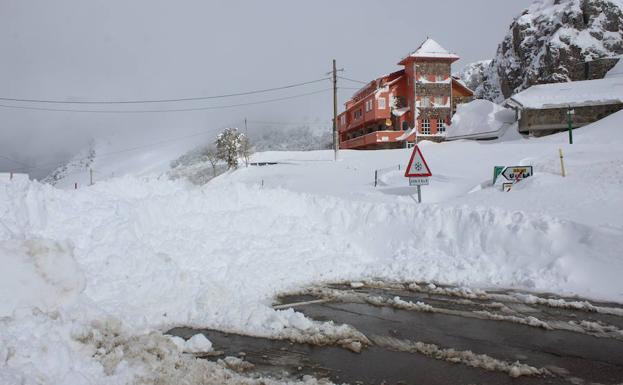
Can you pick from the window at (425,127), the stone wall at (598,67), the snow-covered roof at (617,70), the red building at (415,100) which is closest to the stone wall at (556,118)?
the red building at (415,100)

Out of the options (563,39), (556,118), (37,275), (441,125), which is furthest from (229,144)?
(37,275)

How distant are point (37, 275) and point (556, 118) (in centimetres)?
4552

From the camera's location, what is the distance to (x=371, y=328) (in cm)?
667

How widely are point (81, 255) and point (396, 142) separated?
146ft

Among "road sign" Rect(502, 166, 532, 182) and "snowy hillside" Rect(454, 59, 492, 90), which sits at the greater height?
"snowy hillside" Rect(454, 59, 492, 90)

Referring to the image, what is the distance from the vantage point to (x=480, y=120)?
47344 millimetres

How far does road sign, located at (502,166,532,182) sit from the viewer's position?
1472 cm

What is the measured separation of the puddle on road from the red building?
138ft

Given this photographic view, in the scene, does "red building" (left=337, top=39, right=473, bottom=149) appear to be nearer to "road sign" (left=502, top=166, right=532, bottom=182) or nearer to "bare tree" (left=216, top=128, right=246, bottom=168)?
"bare tree" (left=216, top=128, right=246, bottom=168)

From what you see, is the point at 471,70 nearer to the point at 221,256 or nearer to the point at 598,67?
the point at 598,67

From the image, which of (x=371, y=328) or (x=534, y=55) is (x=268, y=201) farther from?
(x=534, y=55)

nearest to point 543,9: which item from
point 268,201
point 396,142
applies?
point 396,142

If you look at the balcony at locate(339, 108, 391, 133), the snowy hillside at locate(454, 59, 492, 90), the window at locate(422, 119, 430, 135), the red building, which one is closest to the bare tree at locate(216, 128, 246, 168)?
the balcony at locate(339, 108, 391, 133)

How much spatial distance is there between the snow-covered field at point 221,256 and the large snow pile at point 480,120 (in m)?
32.4
